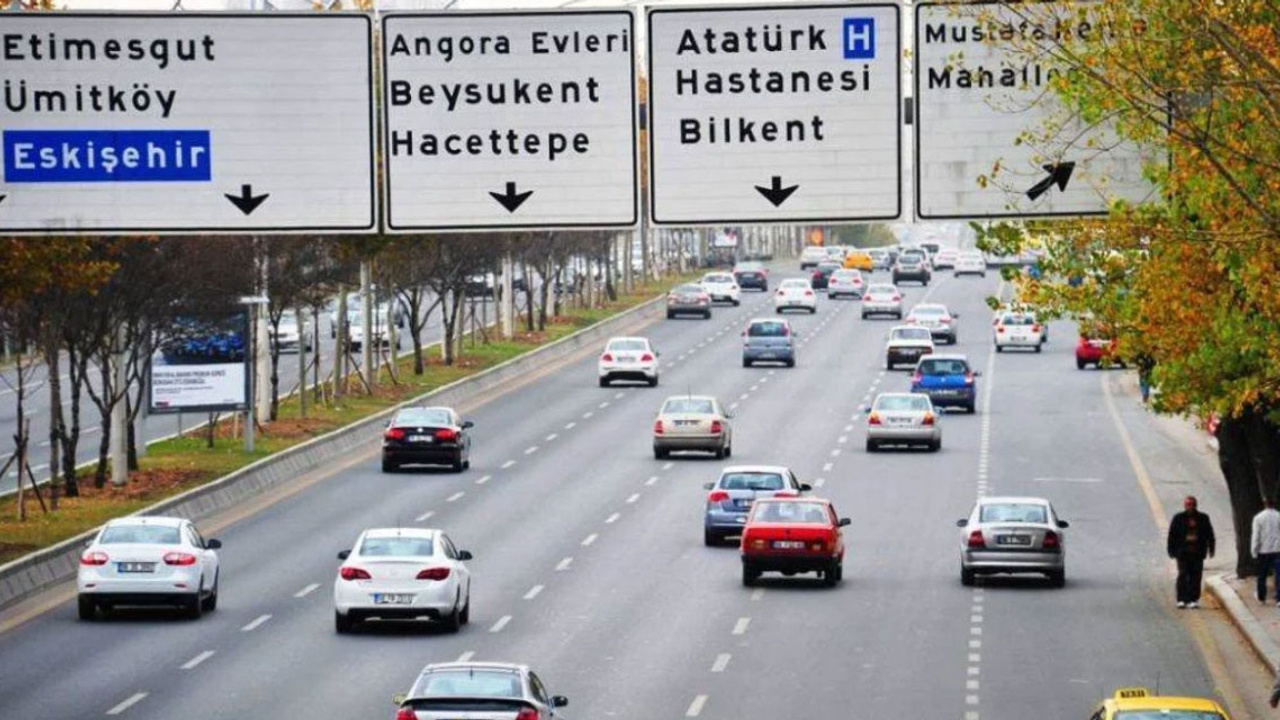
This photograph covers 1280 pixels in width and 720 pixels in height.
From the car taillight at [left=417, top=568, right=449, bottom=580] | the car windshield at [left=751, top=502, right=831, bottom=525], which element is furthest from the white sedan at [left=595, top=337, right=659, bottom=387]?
the car taillight at [left=417, top=568, right=449, bottom=580]

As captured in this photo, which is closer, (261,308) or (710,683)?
(710,683)

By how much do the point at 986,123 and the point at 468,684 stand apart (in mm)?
8304

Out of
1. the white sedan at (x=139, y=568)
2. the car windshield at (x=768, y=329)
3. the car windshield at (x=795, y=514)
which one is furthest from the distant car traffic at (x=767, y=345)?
the white sedan at (x=139, y=568)

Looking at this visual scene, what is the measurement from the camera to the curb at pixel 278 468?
44.0 metres

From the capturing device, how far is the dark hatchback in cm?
6216

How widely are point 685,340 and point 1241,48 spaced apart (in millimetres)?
84545

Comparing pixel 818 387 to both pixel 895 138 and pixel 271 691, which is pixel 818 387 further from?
pixel 895 138

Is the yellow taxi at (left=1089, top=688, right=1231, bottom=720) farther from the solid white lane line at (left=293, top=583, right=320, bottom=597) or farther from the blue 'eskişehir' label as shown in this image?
the solid white lane line at (left=293, top=583, right=320, bottom=597)

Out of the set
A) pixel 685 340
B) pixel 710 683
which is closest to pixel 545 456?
pixel 710 683

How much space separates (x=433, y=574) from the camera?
128 feet

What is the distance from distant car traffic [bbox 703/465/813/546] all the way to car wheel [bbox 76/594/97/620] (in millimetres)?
12346

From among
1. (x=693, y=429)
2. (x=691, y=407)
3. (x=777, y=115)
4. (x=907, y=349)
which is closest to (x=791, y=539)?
(x=693, y=429)

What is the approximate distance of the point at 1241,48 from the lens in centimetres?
1994

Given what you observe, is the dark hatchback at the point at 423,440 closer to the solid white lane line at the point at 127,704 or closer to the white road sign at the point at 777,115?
the solid white lane line at the point at 127,704
